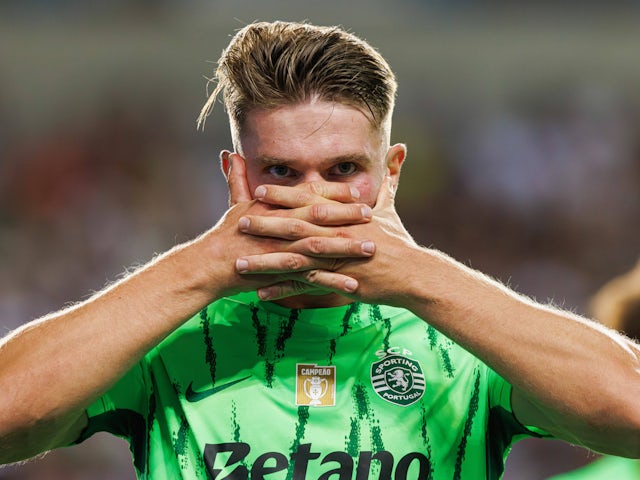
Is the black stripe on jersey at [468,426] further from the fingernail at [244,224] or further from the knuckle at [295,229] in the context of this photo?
the fingernail at [244,224]

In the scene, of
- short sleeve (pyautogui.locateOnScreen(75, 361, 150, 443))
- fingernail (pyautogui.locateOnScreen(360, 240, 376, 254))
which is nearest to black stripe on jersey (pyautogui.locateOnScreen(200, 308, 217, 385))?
short sleeve (pyautogui.locateOnScreen(75, 361, 150, 443))

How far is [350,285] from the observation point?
246 centimetres

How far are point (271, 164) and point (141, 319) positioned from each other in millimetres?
669

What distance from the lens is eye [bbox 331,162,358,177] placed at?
8.87 feet

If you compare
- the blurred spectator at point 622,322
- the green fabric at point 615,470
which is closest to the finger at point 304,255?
the blurred spectator at point 622,322

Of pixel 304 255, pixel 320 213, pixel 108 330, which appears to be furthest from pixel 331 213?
pixel 108 330

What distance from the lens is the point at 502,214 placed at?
25.3ft

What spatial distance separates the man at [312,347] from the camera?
2.30m

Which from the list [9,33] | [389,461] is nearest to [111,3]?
[9,33]

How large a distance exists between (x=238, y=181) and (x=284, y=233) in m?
0.35

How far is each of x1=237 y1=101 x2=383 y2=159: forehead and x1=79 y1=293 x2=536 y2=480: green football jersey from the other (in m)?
0.51

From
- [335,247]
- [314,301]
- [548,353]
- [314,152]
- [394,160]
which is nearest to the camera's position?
[548,353]

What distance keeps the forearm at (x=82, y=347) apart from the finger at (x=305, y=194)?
0.26 m

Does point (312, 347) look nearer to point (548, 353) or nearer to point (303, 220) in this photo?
point (303, 220)
